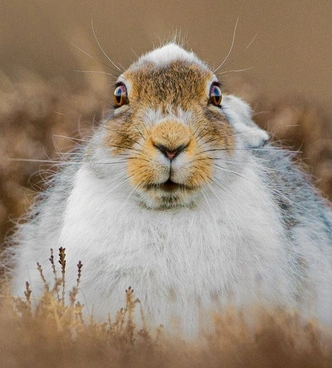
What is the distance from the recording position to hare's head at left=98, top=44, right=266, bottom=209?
15.1 ft

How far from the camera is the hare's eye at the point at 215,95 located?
5.00m

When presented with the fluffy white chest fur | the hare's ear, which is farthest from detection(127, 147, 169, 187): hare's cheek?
the hare's ear

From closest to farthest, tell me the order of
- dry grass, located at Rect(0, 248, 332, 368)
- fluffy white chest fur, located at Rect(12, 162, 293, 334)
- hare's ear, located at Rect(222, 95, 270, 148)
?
dry grass, located at Rect(0, 248, 332, 368), fluffy white chest fur, located at Rect(12, 162, 293, 334), hare's ear, located at Rect(222, 95, 270, 148)

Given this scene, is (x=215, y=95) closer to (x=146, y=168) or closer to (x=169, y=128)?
(x=169, y=128)

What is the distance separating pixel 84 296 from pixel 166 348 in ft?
2.80

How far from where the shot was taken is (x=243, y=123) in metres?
5.64

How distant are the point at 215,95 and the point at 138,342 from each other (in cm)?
147

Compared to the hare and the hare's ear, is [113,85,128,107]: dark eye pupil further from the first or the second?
the hare's ear

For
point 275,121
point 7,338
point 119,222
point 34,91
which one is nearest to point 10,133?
point 34,91

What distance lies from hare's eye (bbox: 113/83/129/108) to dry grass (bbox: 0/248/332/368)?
105 cm

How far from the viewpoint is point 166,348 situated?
4.17 metres

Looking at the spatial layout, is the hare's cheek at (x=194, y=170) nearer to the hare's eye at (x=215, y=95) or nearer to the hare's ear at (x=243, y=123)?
the hare's eye at (x=215, y=95)

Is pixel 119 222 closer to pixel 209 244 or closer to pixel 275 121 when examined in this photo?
pixel 209 244

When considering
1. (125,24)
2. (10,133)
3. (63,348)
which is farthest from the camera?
(10,133)
